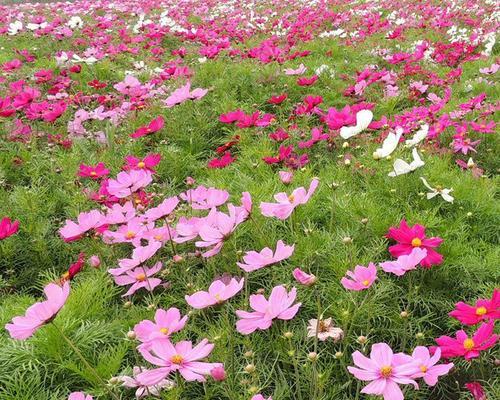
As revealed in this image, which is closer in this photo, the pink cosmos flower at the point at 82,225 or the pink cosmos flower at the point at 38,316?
the pink cosmos flower at the point at 38,316

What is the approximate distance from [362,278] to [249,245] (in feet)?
2.45

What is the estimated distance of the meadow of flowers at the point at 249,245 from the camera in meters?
1.52

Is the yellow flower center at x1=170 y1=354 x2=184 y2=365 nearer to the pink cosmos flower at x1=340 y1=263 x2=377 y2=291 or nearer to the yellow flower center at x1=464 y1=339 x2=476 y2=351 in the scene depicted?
the pink cosmos flower at x1=340 y1=263 x2=377 y2=291

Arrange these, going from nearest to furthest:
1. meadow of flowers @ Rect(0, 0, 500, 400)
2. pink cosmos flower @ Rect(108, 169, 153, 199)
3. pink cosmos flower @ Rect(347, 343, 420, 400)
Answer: pink cosmos flower @ Rect(347, 343, 420, 400) → meadow of flowers @ Rect(0, 0, 500, 400) → pink cosmos flower @ Rect(108, 169, 153, 199)

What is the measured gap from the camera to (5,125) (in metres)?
3.66

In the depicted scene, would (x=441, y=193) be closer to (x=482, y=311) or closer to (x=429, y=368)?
(x=482, y=311)

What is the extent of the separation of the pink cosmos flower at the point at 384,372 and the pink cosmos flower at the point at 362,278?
346 millimetres

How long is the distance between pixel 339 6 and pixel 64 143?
8.64 m

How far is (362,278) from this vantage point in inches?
65.2

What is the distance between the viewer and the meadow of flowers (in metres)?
1.52

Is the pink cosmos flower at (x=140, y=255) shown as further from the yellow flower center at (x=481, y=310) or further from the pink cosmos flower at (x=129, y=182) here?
the yellow flower center at (x=481, y=310)

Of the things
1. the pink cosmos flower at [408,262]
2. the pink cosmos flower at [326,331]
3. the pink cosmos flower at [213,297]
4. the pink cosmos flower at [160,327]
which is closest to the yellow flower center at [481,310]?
the pink cosmos flower at [408,262]

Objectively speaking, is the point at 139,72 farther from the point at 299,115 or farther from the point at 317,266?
the point at 317,266

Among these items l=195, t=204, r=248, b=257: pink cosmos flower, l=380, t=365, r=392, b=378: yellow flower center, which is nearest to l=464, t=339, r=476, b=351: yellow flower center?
l=380, t=365, r=392, b=378: yellow flower center
